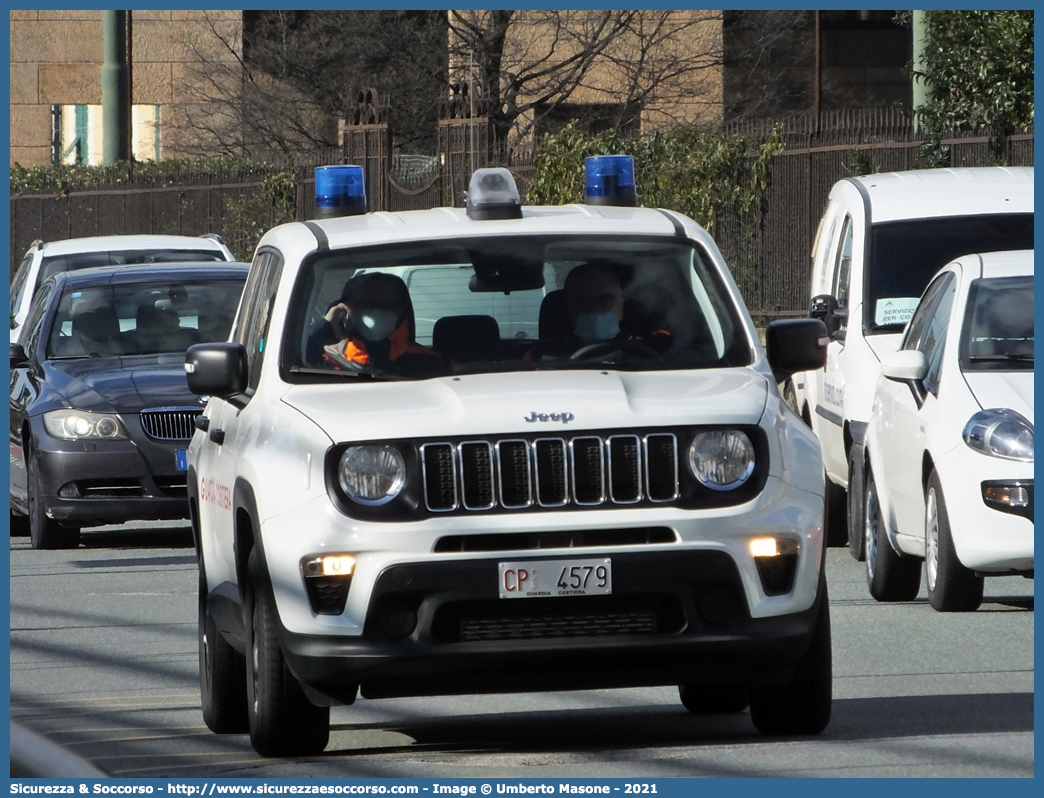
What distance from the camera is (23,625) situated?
10.7 m

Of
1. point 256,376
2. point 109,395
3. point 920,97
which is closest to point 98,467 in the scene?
point 109,395

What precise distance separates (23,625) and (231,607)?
12.7ft

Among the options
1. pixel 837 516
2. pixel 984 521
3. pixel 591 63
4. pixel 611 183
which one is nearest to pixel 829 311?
pixel 837 516

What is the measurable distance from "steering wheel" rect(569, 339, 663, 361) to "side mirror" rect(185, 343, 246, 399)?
104 cm

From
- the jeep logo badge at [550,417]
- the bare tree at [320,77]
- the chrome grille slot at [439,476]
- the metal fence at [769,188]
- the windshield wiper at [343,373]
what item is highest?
the bare tree at [320,77]

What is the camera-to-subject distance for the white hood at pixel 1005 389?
32.0 ft

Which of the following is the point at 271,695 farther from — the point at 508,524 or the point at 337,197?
the point at 337,197

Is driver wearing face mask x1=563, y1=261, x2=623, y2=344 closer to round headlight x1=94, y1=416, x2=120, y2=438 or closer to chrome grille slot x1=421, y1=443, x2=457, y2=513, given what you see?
chrome grille slot x1=421, y1=443, x2=457, y2=513

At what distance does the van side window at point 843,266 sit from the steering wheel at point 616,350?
5.96 meters

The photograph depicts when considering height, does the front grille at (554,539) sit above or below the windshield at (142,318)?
below

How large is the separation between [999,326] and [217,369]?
14.7 feet

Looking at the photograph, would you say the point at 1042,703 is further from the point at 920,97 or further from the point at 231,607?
the point at 920,97

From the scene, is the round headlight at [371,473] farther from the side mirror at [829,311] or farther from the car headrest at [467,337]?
the side mirror at [829,311]

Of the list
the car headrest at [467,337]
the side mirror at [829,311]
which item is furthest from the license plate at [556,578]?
the side mirror at [829,311]
